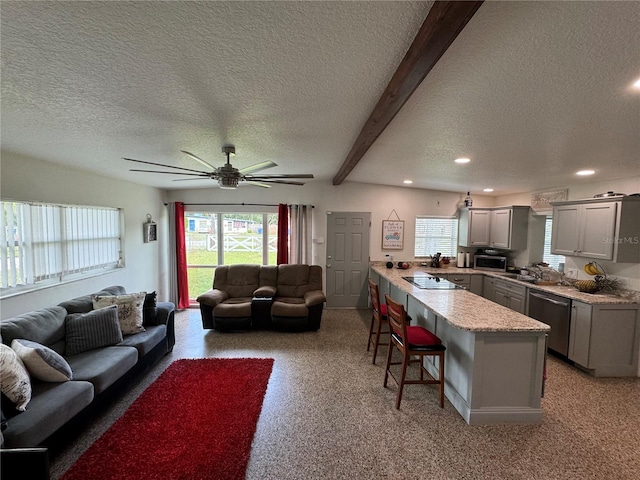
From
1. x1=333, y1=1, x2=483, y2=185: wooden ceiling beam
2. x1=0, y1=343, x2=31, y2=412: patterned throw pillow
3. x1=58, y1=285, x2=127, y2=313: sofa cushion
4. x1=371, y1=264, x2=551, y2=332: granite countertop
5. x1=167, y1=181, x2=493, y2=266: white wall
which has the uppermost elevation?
x1=333, y1=1, x2=483, y2=185: wooden ceiling beam

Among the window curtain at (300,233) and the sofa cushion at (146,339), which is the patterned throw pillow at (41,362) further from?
the window curtain at (300,233)

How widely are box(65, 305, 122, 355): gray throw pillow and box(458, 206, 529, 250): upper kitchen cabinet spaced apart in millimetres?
5615

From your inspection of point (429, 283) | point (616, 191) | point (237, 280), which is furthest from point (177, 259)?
point (616, 191)

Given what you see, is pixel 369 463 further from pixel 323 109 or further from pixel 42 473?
pixel 323 109

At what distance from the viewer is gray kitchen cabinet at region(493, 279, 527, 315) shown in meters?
4.07

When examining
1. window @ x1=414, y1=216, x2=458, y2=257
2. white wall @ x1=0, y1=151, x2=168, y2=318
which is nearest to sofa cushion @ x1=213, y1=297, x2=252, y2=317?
white wall @ x1=0, y1=151, x2=168, y2=318

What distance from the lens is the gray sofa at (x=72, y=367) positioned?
176 cm

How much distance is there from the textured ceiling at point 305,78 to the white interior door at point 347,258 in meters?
2.79

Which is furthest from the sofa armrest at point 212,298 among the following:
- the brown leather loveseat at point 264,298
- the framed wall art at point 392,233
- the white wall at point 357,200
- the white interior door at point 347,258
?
the framed wall art at point 392,233

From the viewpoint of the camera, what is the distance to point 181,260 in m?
5.45

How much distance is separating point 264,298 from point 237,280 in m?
0.77

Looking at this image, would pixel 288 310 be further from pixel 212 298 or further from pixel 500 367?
pixel 500 367

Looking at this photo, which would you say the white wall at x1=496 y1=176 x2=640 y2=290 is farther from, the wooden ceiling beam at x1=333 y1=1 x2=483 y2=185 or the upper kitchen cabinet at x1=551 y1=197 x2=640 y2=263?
the wooden ceiling beam at x1=333 y1=1 x2=483 y2=185

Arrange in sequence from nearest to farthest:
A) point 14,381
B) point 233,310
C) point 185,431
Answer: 1. point 14,381
2. point 185,431
3. point 233,310
